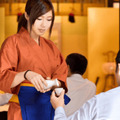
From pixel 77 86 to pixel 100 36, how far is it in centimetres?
427

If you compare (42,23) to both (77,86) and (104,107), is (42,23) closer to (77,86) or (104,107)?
(104,107)

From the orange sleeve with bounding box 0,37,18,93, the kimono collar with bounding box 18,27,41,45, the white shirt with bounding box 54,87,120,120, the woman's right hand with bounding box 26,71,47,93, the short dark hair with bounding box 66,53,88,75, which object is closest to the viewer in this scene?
the white shirt with bounding box 54,87,120,120

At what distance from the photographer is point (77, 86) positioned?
2631 mm

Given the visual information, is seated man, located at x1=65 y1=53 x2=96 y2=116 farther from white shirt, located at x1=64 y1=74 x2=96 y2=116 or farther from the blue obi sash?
the blue obi sash

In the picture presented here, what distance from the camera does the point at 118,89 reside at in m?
1.14

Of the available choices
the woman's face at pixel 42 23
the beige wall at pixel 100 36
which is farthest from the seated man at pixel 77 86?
the beige wall at pixel 100 36

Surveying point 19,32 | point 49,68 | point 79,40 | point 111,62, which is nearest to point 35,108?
point 49,68

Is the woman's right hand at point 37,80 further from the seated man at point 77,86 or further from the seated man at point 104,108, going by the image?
the seated man at point 77,86

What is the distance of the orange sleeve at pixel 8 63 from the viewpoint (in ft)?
4.93

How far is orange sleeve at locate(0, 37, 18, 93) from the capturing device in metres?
1.50

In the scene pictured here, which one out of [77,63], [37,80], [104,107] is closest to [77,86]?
[77,63]

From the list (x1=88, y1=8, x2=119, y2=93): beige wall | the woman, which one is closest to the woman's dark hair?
the woman

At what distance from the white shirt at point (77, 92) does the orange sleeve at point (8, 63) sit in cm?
106

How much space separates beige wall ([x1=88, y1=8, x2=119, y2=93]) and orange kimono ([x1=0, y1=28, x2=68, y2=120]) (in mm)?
5019
